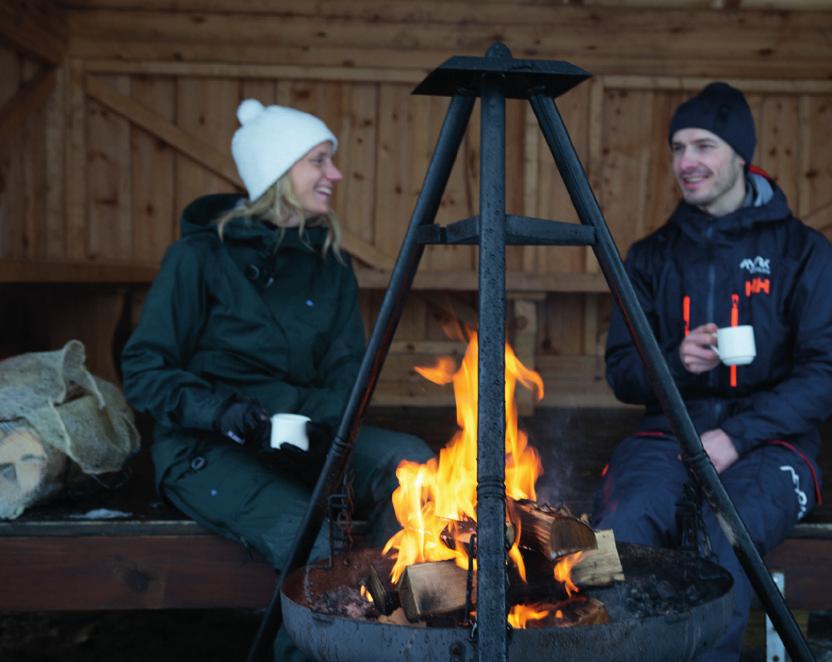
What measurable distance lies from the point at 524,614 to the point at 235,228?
1.62m

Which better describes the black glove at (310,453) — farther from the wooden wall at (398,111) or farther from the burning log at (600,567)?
the wooden wall at (398,111)

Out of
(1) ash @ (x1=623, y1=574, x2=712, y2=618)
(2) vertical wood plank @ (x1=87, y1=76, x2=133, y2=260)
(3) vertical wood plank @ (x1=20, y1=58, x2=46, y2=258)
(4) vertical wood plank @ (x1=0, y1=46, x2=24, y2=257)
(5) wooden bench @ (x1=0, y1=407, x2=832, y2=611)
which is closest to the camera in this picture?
(1) ash @ (x1=623, y1=574, x2=712, y2=618)

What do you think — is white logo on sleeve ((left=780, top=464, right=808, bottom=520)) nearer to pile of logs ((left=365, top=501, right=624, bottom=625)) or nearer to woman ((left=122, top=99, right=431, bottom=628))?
pile of logs ((left=365, top=501, right=624, bottom=625))

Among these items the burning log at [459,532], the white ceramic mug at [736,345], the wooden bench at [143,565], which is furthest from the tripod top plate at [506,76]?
the wooden bench at [143,565]

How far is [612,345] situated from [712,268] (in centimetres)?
40

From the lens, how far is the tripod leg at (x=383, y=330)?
7.85 feet

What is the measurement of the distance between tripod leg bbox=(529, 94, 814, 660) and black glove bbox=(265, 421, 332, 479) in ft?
2.83

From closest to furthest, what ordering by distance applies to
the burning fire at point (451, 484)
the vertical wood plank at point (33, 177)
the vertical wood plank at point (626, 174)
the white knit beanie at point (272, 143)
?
the burning fire at point (451, 484) < the white knit beanie at point (272, 143) < the vertical wood plank at point (33, 177) < the vertical wood plank at point (626, 174)

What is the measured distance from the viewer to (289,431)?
2.63 metres

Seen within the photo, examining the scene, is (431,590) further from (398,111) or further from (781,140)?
(781,140)

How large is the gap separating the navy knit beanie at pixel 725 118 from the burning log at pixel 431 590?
181 cm

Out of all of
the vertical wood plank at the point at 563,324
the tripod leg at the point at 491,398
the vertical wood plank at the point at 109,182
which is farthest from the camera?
the vertical wood plank at the point at 563,324

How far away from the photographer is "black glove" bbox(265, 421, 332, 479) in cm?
267

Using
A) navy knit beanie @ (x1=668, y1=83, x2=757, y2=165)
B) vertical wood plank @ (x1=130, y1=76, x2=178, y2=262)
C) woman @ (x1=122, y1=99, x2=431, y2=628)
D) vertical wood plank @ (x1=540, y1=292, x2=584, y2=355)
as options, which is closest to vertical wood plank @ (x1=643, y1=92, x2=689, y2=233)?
vertical wood plank @ (x1=540, y1=292, x2=584, y2=355)
